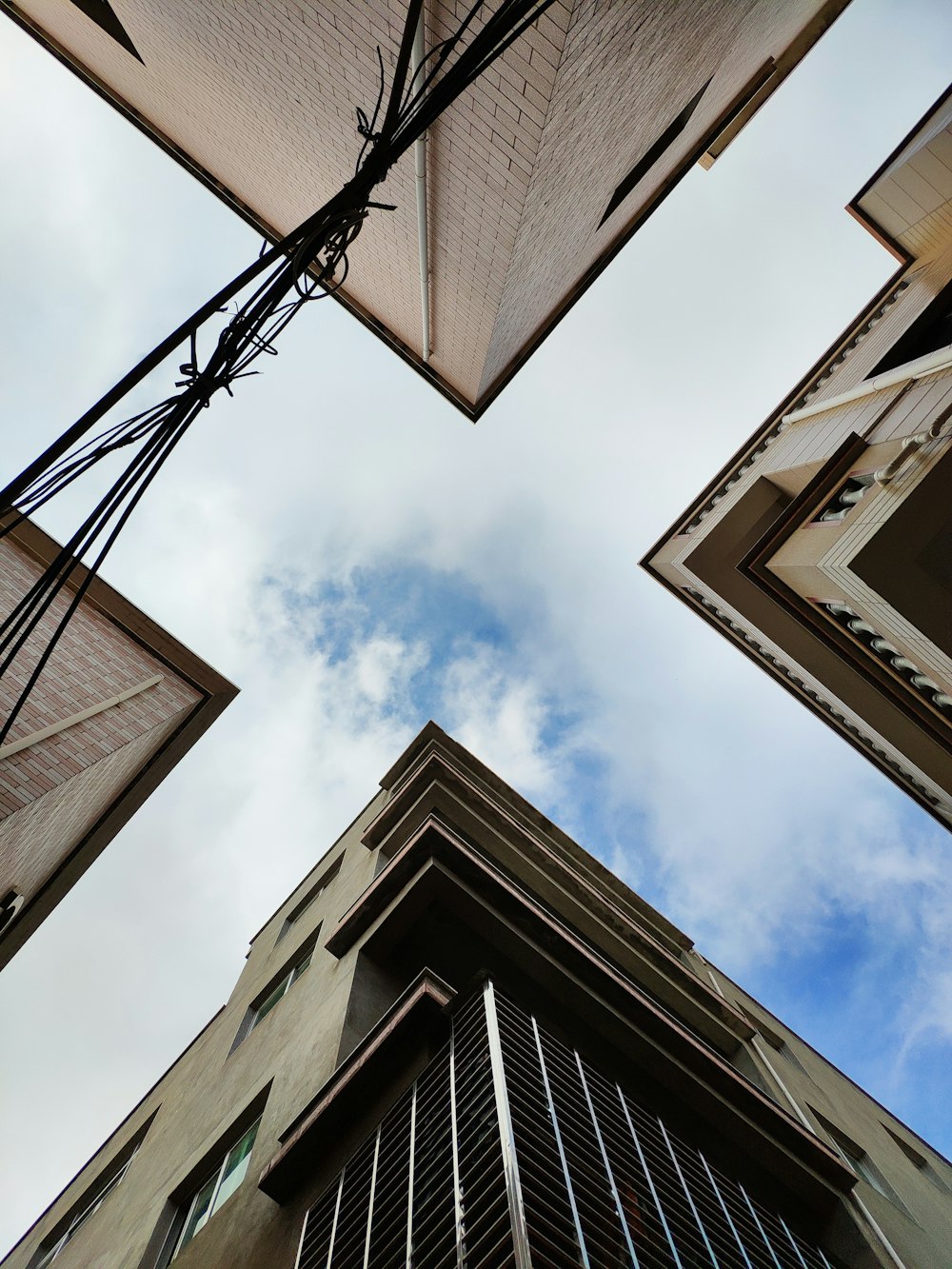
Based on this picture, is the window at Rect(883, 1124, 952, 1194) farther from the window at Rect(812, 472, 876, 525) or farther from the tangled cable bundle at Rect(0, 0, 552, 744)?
the tangled cable bundle at Rect(0, 0, 552, 744)

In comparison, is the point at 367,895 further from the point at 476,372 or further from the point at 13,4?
the point at 13,4

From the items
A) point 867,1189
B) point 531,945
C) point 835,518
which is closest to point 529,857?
point 531,945

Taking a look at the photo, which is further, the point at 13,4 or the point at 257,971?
the point at 257,971

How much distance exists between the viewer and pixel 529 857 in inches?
470

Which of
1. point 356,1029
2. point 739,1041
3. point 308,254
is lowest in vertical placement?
point 356,1029

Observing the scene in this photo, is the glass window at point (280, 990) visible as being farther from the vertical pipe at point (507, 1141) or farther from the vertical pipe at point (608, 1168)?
the vertical pipe at point (507, 1141)

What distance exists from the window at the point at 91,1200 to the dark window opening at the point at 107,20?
1377 cm

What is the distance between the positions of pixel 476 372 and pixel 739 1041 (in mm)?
10791

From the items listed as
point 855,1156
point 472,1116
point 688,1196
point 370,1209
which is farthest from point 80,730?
point 855,1156

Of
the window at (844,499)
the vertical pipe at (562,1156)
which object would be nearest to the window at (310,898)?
the vertical pipe at (562,1156)

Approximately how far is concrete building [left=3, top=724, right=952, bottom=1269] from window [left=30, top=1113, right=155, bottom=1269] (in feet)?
0.20

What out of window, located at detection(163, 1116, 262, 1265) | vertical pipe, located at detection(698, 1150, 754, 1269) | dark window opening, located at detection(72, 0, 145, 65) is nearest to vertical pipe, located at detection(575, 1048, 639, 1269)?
vertical pipe, located at detection(698, 1150, 754, 1269)

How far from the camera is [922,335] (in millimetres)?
15359

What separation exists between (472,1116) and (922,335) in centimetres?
1626
